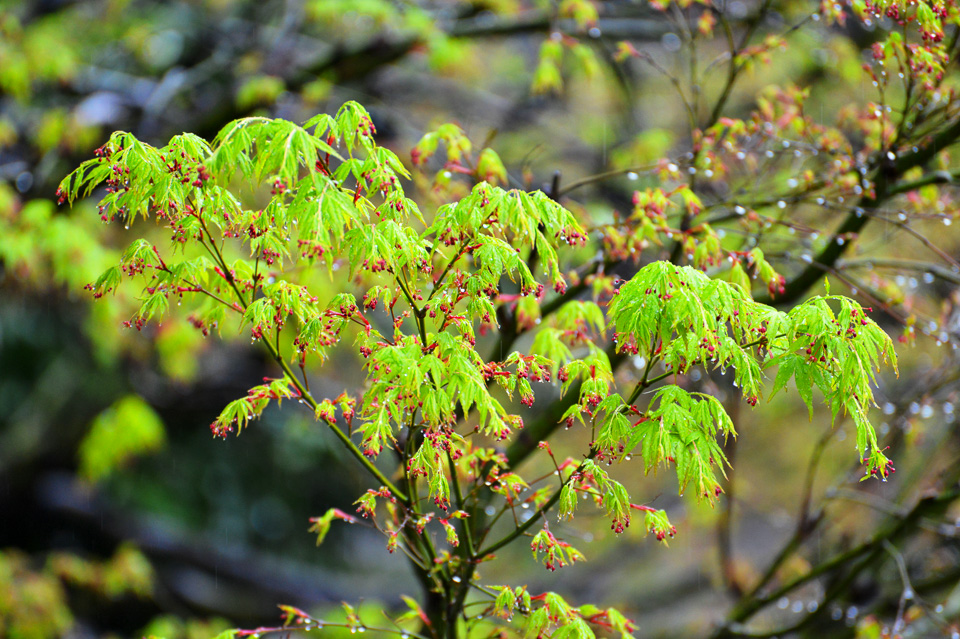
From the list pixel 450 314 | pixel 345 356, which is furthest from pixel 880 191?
pixel 345 356

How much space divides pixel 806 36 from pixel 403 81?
395cm

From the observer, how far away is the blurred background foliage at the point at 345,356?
13.4 feet

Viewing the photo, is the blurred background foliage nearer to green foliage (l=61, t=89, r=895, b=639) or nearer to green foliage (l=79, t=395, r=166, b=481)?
green foliage (l=79, t=395, r=166, b=481)

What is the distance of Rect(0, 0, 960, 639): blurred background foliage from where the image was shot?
13.4 feet

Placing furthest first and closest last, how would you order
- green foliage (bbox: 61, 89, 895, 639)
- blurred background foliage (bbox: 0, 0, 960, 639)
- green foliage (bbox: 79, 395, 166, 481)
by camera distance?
green foliage (bbox: 79, 395, 166, 481) → blurred background foliage (bbox: 0, 0, 960, 639) → green foliage (bbox: 61, 89, 895, 639)

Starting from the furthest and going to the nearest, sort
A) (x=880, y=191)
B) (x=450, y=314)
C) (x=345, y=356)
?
(x=345, y=356)
(x=880, y=191)
(x=450, y=314)

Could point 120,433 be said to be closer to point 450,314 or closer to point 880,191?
point 450,314

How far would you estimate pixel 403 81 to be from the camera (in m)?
7.39

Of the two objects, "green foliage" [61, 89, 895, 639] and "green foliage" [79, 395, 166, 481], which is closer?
"green foliage" [61, 89, 895, 639]

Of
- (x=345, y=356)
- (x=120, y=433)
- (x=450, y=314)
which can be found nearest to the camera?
(x=450, y=314)

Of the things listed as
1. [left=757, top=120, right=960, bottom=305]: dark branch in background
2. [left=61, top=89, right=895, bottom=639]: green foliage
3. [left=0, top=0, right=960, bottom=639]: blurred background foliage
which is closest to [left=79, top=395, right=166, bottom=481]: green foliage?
[left=0, top=0, right=960, bottom=639]: blurred background foliage

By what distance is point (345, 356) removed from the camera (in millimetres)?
9781

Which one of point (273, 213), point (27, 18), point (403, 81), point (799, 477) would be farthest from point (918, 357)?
point (27, 18)

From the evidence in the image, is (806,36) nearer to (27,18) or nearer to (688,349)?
(688,349)
